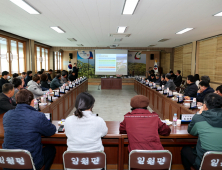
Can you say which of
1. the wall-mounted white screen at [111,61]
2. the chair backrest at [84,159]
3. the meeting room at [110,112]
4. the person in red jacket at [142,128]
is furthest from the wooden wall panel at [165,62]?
the chair backrest at [84,159]

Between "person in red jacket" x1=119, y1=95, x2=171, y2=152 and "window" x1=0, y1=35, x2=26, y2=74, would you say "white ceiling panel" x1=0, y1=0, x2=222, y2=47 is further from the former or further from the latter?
"person in red jacket" x1=119, y1=95, x2=171, y2=152

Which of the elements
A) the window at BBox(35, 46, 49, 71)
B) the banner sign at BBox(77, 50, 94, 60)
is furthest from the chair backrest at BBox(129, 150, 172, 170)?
the banner sign at BBox(77, 50, 94, 60)

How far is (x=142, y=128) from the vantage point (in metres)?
1.79

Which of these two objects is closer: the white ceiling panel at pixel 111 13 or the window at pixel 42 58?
the white ceiling panel at pixel 111 13

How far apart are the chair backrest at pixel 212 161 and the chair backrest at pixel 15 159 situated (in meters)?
1.60

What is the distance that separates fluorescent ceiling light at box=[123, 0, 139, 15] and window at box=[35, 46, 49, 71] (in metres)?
8.07

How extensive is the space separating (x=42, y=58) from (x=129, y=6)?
29.9 feet

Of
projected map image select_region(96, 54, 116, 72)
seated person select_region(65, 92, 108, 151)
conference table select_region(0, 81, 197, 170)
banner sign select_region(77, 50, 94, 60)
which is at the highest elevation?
banner sign select_region(77, 50, 94, 60)

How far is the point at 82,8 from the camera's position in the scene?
4109 mm

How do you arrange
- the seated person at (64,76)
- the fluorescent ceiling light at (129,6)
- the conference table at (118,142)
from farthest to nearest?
1. the seated person at (64,76)
2. the fluorescent ceiling light at (129,6)
3. the conference table at (118,142)

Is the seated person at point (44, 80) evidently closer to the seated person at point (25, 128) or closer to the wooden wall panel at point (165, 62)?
the seated person at point (25, 128)

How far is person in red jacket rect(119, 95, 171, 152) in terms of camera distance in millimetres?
1772

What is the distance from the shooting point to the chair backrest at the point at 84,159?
1.55 metres

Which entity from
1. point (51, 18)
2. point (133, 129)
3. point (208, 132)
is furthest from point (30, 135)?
point (51, 18)
